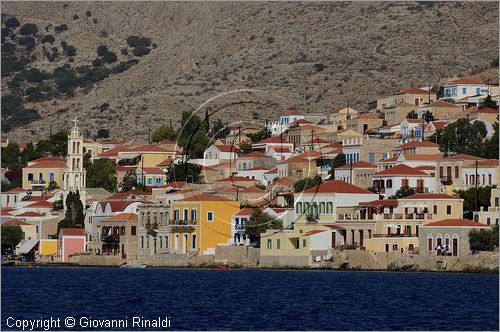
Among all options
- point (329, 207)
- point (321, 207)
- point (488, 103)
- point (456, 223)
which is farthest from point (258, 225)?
point (488, 103)

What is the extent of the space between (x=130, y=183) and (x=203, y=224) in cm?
2748

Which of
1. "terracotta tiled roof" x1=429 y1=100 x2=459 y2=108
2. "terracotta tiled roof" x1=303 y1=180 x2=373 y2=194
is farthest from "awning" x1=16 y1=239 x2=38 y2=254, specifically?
"terracotta tiled roof" x1=429 y1=100 x2=459 y2=108

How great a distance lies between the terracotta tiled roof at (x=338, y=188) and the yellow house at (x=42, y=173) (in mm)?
41742

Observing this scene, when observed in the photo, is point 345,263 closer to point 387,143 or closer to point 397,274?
point 397,274

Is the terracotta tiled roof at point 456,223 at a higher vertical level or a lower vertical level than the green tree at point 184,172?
lower

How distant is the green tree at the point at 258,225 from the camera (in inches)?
4528

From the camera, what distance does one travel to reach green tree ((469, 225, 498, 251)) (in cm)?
10362

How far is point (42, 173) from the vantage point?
15862 cm

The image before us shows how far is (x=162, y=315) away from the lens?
73.5 metres

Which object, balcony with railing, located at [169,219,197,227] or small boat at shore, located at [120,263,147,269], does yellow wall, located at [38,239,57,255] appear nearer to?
small boat at shore, located at [120,263,147,269]

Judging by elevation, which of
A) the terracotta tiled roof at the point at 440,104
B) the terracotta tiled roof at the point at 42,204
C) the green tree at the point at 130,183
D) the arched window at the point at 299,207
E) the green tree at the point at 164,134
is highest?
the terracotta tiled roof at the point at 440,104

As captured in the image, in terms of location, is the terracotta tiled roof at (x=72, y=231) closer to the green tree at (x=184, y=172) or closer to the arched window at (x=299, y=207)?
the green tree at (x=184, y=172)

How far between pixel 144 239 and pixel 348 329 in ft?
193

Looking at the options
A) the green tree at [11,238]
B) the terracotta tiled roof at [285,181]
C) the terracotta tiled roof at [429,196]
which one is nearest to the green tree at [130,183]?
the green tree at [11,238]
